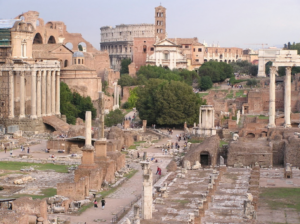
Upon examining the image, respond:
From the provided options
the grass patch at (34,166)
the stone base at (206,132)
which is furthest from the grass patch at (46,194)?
the stone base at (206,132)

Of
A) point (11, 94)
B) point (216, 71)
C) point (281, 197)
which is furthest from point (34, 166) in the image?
point (216, 71)

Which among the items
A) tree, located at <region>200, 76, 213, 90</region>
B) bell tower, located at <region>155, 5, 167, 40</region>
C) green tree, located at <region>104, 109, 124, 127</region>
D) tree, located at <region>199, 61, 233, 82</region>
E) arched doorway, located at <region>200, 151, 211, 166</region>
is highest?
bell tower, located at <region>155, 5, 167, 40</region>

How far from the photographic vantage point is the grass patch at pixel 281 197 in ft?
107

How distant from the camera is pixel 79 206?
108ft

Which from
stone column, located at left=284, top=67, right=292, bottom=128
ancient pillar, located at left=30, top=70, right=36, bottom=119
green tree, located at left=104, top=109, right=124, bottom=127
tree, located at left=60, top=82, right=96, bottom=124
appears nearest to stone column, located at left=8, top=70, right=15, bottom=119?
ancient pillar, located at left=30, top=70, right=36, bottom=119

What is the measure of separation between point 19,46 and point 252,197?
4140cm

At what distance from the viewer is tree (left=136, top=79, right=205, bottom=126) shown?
68500 millimetres

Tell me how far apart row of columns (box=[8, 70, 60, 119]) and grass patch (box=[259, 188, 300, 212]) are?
108ft

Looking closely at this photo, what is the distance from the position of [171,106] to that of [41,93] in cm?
1211

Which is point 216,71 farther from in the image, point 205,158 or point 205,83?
point 205,158

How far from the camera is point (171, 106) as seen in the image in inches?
2699

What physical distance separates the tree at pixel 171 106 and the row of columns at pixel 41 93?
28.4 feet

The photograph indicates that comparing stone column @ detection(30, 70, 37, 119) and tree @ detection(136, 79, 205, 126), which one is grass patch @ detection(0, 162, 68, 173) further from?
tree @ detection(136, 79, 205, 126)

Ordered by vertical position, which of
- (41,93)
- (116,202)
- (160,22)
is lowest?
(116,202)
